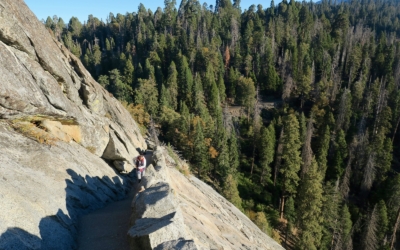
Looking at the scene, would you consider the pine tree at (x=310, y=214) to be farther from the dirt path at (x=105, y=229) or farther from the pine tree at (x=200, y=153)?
the dirt path at (x=105, y=229)

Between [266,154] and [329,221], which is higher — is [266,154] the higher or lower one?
the higher one

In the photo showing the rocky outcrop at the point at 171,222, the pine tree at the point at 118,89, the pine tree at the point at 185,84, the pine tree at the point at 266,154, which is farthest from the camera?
the pine tree at the point at 185,84

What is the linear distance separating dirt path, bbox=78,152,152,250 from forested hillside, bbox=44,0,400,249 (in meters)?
27.5

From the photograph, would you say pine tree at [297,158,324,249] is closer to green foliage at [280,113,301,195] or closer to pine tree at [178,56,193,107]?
green foliage at [280,113,301,195]

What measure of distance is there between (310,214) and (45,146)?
3068 centimetres

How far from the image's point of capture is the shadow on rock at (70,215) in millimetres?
7914

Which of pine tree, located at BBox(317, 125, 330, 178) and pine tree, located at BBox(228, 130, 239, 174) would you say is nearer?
pine tree, located at BBox(228, 130, 239, 174)

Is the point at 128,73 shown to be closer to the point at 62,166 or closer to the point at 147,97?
the point at 147,97

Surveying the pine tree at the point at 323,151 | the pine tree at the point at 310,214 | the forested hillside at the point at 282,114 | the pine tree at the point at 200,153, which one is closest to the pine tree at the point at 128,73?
the forested hillside at the point at 282,114

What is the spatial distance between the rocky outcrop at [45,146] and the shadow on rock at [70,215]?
27 millimetres

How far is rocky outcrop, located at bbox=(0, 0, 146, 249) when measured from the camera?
359 inches

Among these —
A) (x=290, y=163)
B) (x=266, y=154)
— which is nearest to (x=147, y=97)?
(x=266, y=154)

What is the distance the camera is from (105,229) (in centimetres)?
1066

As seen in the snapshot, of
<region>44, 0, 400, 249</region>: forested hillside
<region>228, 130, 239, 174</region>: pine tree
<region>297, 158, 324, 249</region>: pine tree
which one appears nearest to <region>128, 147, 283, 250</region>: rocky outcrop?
<region>297, 158, 324, 249</region>: pine tree
